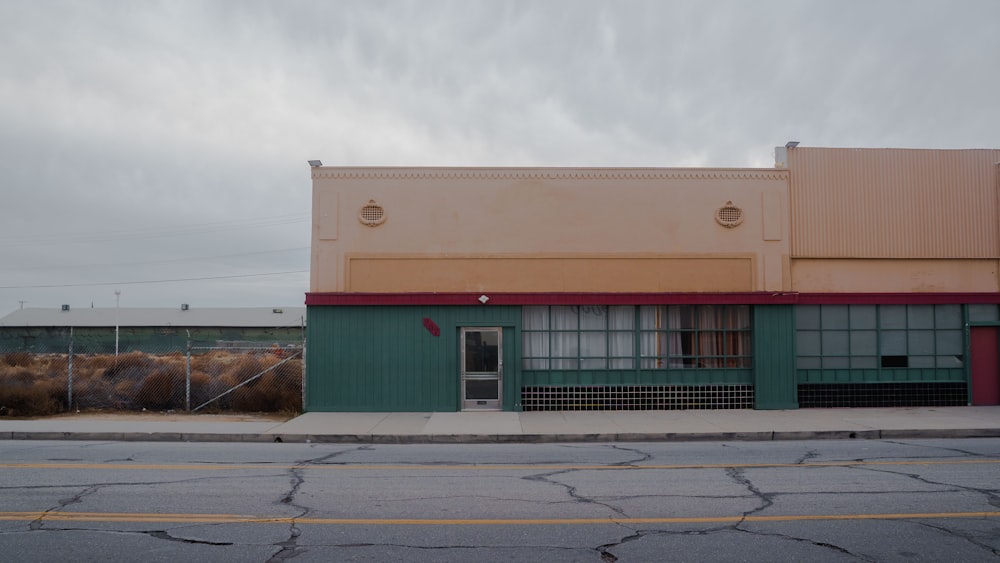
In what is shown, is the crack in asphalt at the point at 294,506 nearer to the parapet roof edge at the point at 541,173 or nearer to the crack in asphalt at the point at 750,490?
the crack in asphalt at the point at 750,490

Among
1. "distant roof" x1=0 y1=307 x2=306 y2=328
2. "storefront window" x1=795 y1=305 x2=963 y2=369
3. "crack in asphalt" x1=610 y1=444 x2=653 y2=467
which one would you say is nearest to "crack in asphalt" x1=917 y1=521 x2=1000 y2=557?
"crack in asphalt" x1=610 y1=444 x2=653 y2=467

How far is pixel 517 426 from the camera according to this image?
14320mm

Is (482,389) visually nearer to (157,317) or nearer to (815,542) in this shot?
(815,542)

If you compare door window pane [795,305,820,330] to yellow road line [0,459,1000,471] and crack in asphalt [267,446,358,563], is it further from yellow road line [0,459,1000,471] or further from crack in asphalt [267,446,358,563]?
crack in asphalt [267,446,358,563]

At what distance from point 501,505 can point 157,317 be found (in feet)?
214

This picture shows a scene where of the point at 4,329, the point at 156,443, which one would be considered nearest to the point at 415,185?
the point at 156,443

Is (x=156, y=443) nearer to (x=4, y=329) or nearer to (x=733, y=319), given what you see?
(x=733, y=319)

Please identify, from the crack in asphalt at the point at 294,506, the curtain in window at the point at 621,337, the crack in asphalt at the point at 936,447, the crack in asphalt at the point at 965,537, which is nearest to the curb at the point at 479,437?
the crack in asphalt at the point at 936,447

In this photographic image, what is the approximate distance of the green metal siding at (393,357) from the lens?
16.5m

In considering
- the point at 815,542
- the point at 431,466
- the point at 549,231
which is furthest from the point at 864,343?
the point at 815,542

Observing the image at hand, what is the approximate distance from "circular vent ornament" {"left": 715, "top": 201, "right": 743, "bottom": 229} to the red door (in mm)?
6348

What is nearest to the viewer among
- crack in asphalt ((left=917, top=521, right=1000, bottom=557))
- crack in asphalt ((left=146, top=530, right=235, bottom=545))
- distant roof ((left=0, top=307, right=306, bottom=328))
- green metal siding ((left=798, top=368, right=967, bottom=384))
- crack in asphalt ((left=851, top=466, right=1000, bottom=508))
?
crack in asphalt ((left=917, top=521, right=1000, bottom=557))

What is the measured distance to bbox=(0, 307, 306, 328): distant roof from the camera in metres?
62.8

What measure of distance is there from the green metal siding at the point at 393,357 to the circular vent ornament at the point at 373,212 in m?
2.05
